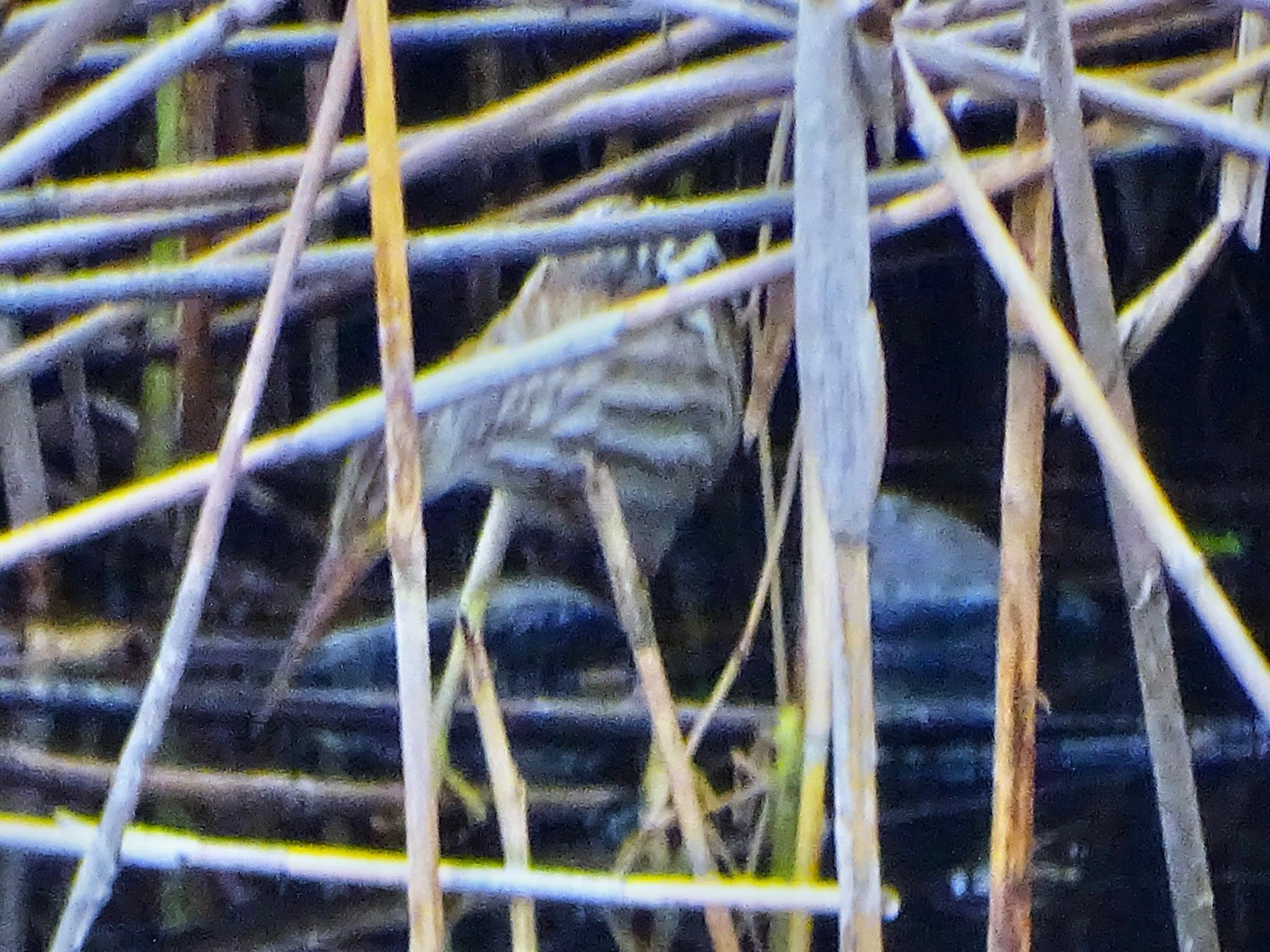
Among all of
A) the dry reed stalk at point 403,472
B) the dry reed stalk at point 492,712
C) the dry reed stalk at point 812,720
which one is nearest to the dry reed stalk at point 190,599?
the dry reed stalk at point 403,472

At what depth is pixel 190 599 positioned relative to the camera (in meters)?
0.44

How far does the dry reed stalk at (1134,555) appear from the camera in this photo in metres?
0.44

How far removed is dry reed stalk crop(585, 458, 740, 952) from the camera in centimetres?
56

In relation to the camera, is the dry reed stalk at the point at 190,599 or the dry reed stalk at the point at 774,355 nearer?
the dry reed stalk at the point at 190,599

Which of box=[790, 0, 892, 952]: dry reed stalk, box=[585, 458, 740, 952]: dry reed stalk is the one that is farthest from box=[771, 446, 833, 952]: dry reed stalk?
box=[790, 0, 892, 952]: dry reed stalk

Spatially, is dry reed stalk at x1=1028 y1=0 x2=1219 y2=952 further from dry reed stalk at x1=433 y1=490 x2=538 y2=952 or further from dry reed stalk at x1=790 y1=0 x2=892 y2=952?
dry reed stalk at x1=433 y1=490 x2=538 y2=952

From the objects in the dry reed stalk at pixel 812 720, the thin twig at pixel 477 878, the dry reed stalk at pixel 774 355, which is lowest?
the thin twig at pixel 477 878

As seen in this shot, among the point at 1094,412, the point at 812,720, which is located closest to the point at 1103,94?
the point at 1094,412

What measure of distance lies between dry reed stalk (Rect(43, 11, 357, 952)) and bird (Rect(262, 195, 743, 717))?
0.74 ft

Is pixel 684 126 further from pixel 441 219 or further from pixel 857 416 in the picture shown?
A: pixel 857 416

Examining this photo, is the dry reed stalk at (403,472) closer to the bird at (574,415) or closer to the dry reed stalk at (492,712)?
the dry reed stalk at (492,712)

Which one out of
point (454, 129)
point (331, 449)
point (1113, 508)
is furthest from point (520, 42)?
point (1113, 508)

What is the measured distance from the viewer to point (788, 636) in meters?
0.78

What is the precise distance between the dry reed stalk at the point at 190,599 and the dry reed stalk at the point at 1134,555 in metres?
0.26
